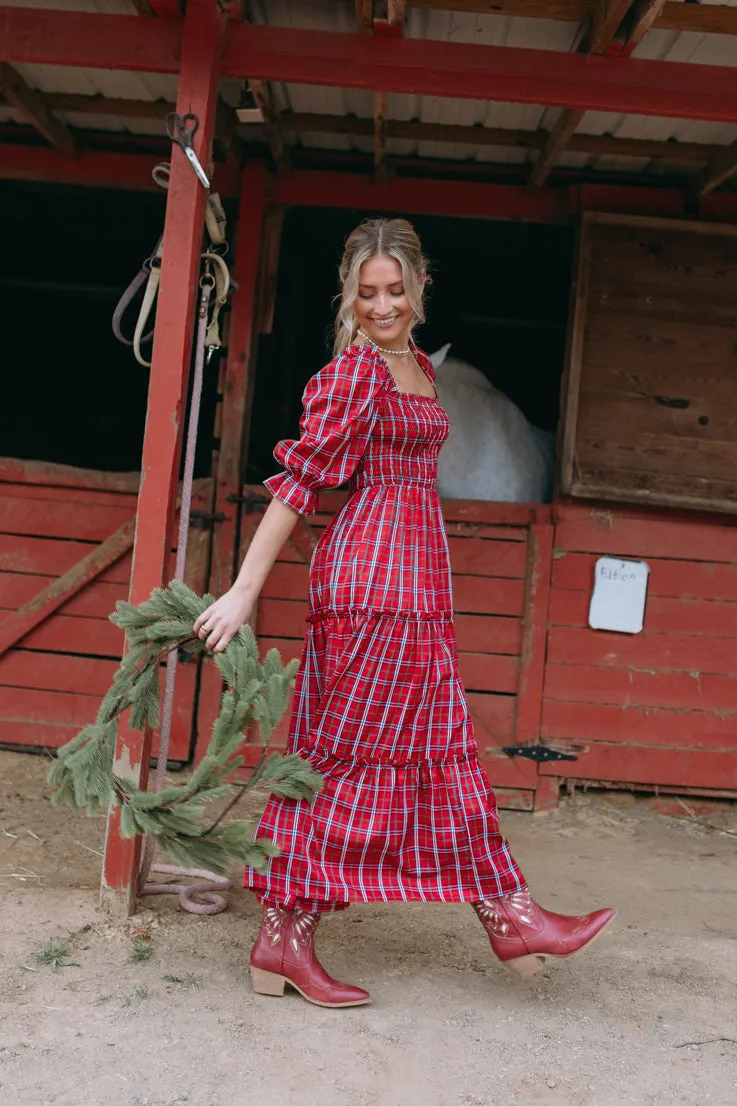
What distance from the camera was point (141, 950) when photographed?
2717 mm

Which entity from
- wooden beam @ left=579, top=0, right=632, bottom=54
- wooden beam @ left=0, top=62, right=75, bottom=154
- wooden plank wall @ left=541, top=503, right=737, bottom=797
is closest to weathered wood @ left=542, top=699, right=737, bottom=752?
wooden plank wall @ left=541, top=503, right=737, bottom=797

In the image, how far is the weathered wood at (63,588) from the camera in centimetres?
439

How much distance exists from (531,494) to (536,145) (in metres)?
1.44

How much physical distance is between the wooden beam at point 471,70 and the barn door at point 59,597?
1898 millimetres

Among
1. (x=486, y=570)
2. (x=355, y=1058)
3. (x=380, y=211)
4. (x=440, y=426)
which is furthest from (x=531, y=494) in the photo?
(x=355, y=1058)

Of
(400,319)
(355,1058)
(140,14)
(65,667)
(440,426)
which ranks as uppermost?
(140,14)

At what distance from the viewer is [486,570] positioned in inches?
173

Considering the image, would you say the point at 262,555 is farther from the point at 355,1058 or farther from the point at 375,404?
the point at 355,1058

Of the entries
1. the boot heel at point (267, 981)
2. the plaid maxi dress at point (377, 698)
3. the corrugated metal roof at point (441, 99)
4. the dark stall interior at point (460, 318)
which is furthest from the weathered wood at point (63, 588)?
the boot heel at point (267, 981)

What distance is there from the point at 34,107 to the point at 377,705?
2808 millimetres

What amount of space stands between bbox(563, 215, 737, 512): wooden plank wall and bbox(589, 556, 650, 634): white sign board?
0.32 metres

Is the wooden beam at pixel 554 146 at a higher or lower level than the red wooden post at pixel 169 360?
higher

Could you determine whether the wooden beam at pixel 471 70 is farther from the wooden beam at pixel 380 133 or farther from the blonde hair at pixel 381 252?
the blonde hair at pixel 381 252

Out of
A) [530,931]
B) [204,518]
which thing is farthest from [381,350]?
[204,518]
